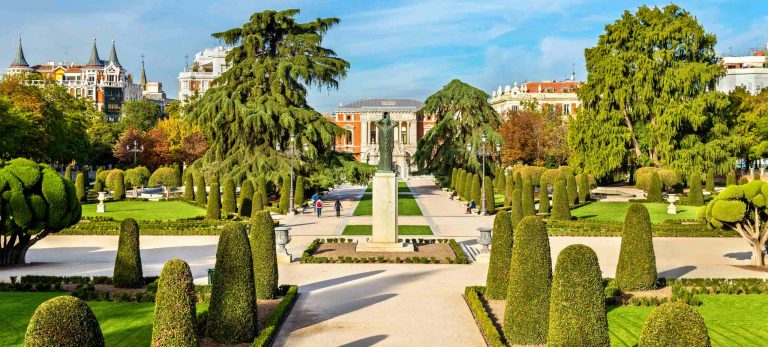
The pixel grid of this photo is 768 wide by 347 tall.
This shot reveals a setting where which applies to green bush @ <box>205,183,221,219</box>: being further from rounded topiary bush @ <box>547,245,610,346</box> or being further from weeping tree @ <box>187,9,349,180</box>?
rounded topiary bush @ <box>547,245,610,346</box>

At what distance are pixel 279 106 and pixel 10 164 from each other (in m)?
24.4

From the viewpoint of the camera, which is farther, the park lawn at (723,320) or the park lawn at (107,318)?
the park lawn at (723,320)

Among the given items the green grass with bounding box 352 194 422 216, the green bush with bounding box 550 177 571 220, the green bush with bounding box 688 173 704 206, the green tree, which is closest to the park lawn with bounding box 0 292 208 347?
the green bush with bounding box 550 177 571 220

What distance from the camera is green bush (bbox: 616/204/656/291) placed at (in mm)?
16234

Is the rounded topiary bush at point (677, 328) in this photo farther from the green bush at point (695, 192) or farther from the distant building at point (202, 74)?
the distant building at point (202, 74)

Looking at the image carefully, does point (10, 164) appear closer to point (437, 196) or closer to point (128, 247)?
point (128, 247)

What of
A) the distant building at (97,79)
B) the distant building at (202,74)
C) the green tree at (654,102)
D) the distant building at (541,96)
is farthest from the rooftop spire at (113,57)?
the green tree at (654,102)

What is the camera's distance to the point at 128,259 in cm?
1619

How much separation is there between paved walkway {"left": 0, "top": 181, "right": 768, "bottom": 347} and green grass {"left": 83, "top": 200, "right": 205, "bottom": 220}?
7786 mm

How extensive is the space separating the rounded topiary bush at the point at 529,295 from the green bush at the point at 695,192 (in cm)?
3028

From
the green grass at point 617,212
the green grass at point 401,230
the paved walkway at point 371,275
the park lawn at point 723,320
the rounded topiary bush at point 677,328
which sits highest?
the rounded topiary bush at point 677,328

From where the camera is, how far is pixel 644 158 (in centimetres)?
5247

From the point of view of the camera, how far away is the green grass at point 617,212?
3469 centimetres

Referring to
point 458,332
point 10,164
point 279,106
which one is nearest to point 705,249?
point 458,332
